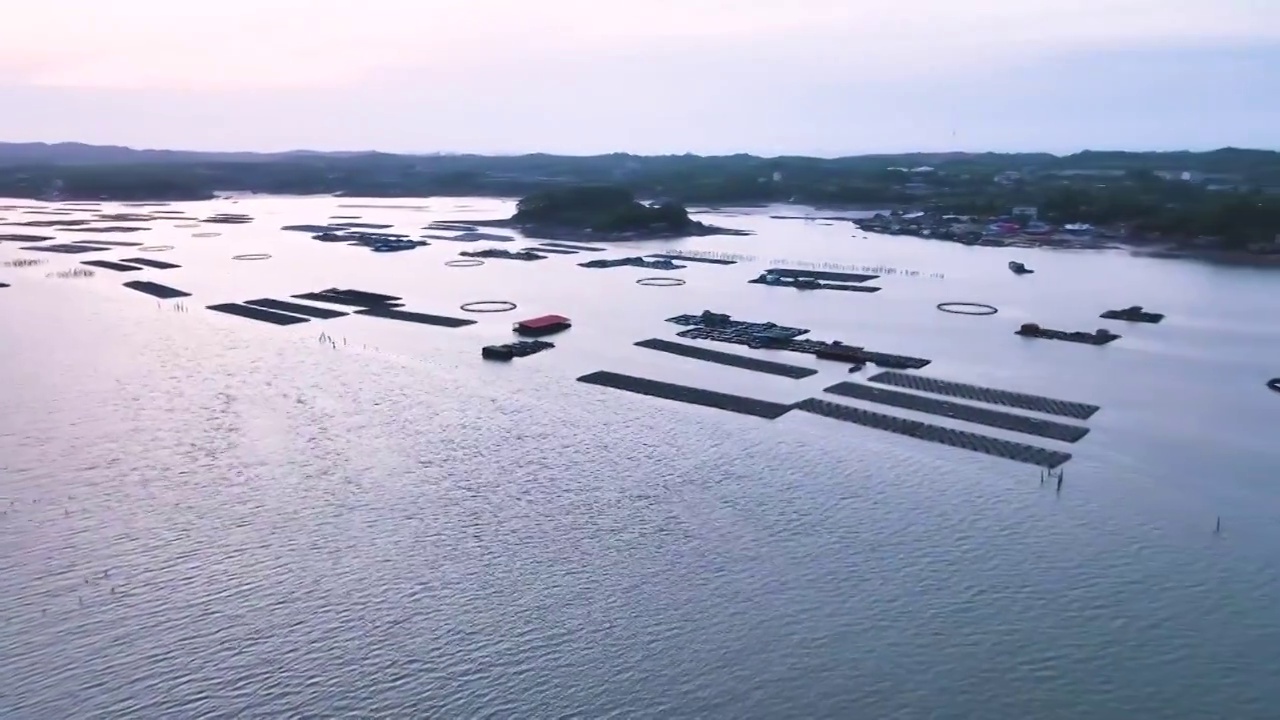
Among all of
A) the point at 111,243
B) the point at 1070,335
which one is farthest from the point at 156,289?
the point at 1070,335

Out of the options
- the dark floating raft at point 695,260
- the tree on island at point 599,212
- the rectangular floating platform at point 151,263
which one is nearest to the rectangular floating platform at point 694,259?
the dark floating raft at point 695,260

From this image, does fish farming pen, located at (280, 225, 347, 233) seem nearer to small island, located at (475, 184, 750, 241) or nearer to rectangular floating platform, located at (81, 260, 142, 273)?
small island, located at (475, 184, 750, 241)

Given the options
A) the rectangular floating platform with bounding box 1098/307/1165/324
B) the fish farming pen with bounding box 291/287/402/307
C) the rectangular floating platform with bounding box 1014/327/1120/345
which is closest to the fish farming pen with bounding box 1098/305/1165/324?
the rectangular floating platform with bounding box 1098/307/1165/324

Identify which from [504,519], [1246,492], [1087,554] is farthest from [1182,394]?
[504,519]

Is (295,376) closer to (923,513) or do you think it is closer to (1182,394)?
(923,513)

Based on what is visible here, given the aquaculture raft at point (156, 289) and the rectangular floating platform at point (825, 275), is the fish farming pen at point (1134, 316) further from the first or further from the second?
the aquaculture raft at point (156, 289)
